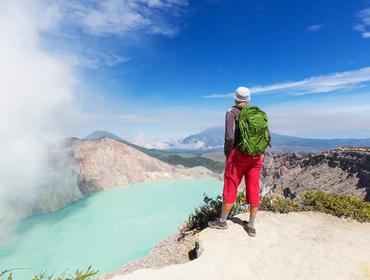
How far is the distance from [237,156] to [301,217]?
13.4 ft

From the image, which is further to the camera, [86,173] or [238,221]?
[86,173]

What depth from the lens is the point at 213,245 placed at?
316 inches

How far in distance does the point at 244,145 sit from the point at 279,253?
277 centimetres

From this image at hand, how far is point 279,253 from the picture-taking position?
7844mm

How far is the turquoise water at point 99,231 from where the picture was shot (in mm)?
56062

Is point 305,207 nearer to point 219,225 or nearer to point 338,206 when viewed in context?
point 338,206

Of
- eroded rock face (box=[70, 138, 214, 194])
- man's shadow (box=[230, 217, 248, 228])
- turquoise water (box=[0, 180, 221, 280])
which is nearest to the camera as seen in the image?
man's shadow (box=[230, 217, 248, 228])

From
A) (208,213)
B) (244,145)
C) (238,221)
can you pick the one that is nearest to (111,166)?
(208,213)

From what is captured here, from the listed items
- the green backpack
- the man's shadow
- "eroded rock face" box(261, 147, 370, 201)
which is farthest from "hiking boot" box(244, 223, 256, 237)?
"eroded rock face" box(261, 147, 370, 201)

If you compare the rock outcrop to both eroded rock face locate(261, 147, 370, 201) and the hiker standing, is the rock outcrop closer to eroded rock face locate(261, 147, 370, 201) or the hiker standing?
the hiker standing

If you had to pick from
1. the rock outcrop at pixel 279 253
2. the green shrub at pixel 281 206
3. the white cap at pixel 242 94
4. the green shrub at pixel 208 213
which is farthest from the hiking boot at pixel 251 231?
the white cap at pixel 242 94

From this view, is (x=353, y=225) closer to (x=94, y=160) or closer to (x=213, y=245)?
(x=213, y=245)

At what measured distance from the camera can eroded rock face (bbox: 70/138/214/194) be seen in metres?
128

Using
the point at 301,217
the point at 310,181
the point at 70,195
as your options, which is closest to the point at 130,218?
the point at 70,195
